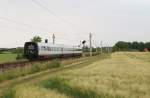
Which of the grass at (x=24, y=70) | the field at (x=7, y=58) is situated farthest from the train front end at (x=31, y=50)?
the field at (x=7, y=58)

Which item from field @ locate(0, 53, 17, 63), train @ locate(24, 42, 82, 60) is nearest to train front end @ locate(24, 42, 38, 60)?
train @ locate(24, 42, 82, 60)

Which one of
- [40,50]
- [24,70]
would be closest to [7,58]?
[40,50]

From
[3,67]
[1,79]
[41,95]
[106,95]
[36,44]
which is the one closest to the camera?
[41,95]

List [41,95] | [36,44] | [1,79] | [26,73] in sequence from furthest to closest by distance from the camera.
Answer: [36,44] < [26,73] < [1,79] < [41,95]

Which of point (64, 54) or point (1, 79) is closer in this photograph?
point (1, 79)

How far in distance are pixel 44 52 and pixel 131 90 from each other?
97.0 ft

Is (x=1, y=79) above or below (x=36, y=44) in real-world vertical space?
below

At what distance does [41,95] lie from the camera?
14.2 metres

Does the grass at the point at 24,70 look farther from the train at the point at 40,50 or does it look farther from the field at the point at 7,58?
the field at the point at 7,58

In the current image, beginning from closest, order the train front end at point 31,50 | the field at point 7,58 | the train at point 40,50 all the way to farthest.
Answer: the train front end at point 31,50
the train at point 40,50
the field at point 7,58

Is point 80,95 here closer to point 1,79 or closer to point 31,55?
point 1,79

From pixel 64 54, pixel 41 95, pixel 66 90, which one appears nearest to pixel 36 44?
pixel 64 54

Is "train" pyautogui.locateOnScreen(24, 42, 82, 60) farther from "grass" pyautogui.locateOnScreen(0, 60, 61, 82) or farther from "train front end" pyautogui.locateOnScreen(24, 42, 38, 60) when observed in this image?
"grass" pyautogui.locateOnScreen(0, 60, 61, 82)

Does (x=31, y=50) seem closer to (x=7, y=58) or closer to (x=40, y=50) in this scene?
(x=40, y=50)
